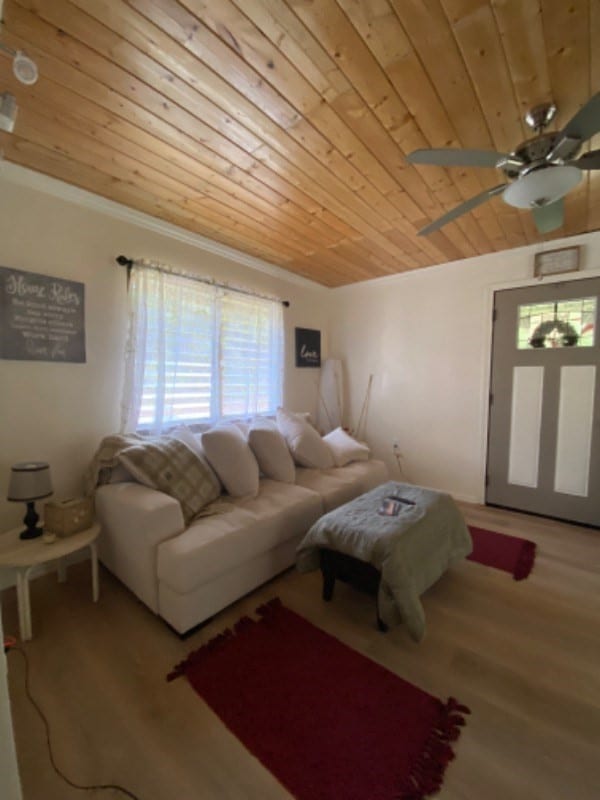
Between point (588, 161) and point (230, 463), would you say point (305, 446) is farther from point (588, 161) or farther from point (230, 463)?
point (588, 161)

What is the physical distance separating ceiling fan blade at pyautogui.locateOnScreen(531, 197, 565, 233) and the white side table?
3.07 m

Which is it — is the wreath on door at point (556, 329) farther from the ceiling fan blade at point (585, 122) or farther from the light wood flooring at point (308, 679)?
the ceiling fan blade at point (585, 122)

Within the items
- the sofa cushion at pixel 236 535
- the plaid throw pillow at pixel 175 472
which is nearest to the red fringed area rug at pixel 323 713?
the sofa cushion at pixel 236 535

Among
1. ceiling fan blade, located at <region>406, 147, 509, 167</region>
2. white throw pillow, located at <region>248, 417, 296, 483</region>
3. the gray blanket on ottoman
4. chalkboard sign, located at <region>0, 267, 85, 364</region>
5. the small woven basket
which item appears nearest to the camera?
ceiling fan blade, located at <region>406, 147, 509, 167</region>

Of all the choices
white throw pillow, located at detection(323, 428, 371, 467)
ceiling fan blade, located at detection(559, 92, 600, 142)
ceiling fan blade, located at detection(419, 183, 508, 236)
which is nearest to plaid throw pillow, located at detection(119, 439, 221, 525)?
white throw pillow, located at detection(323, 428, 371, 467)

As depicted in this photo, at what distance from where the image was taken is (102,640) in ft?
5.44

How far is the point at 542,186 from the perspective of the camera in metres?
1.52

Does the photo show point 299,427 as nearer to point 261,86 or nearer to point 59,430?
point 59,430

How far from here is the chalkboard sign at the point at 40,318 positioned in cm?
197

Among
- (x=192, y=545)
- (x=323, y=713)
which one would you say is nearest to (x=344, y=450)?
(x=192, y=545)

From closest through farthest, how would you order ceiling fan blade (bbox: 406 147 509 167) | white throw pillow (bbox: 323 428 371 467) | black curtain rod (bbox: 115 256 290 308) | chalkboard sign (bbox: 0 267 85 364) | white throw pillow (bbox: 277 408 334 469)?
ceiling fan blade (bbox: 406 147 509 167) < chalkboard sign (bbox: 0 267 85 364) < black curtain rod (bbox: 115 256 290 308) < white throw pillow (bbox: 277 408 334 469) < white throw pillow (bbox: 323 428 371 467)

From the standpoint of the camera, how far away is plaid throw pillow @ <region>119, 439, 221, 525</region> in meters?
2.02

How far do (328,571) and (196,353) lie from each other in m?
2.00

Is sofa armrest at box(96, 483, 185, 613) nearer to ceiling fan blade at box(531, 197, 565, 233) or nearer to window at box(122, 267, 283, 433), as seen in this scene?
window at box(122, 267, 283, 433)
